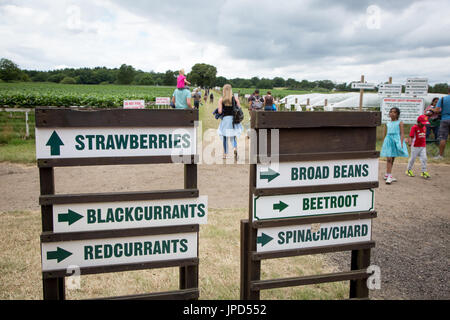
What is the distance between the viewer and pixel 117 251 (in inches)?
101

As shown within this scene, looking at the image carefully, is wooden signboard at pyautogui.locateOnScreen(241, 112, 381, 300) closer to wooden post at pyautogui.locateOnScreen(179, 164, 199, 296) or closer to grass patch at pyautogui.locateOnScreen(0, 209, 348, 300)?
wooden post at pyautogui.locateOnScreen(179, 164, 199, 296)

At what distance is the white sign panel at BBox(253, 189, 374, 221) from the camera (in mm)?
2654

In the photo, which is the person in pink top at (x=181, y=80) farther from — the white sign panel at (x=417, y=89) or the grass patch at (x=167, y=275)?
the white sign panel at (x=417, y=89)

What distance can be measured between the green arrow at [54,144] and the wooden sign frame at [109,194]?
52 mm

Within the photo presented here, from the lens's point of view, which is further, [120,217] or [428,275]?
[428,275]

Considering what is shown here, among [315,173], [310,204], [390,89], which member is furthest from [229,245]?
[390,89]

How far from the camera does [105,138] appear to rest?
2.49 m

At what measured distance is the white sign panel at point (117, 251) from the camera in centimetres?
248

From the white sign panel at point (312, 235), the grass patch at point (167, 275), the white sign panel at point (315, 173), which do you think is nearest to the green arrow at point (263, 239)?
the white sign panel at point (312, 235)

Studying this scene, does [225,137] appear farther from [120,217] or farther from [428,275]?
[120,217]

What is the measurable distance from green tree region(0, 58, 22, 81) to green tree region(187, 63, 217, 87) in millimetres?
54572

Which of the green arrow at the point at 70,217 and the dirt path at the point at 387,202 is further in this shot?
the dirt path at the point at 387,202
